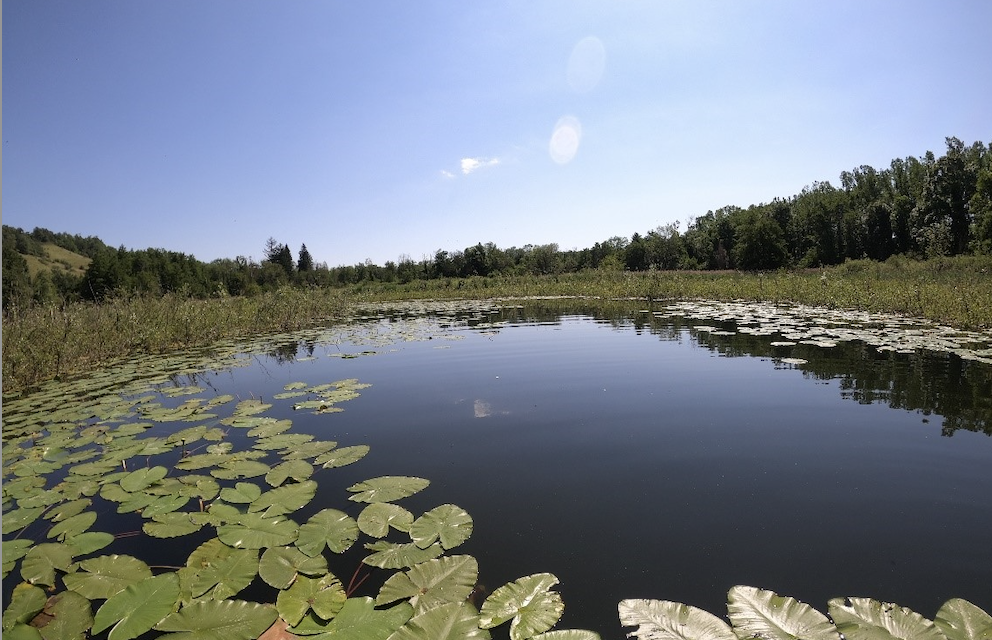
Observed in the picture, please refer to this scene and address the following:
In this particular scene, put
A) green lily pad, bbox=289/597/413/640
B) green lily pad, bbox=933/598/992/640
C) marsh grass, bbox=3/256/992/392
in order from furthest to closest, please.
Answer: marsh grass, bbox=3/256/992/392
green lily pad, bbox=289/597/413/640
green lily pad, bbox=933/598/992/640

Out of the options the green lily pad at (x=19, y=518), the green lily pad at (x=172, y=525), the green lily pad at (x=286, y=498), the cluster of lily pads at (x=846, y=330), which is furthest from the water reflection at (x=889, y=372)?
the green lily pad at (x=19, y=518)

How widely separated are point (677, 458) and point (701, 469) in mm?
207

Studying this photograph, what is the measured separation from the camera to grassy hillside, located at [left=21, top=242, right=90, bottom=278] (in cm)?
6053

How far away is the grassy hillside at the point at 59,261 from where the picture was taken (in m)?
60.5

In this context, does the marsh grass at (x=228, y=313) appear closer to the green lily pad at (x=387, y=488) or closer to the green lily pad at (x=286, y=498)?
the green lily pad at (x=286, y=498)

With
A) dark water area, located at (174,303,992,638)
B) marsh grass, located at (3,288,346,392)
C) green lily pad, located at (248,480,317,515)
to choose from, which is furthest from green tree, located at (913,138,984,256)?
green lily pad, located at (248,480,317,515)

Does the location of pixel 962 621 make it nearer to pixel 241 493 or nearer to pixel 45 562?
pixel 241 493

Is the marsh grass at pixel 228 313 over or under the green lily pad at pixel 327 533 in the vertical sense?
over

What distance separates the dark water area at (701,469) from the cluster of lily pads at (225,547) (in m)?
0.20

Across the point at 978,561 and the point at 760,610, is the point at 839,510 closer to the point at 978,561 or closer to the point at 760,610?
the point at 978,561

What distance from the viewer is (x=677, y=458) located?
3.41 metres

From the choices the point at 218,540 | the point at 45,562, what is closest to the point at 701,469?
the point at 218,540

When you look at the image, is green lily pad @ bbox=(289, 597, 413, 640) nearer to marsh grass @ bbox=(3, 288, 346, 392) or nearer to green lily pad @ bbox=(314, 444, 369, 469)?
green lily pad @ bbox=(314, 444, 369, 469)

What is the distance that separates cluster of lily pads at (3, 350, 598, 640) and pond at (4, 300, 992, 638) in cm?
10
